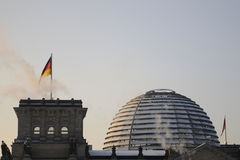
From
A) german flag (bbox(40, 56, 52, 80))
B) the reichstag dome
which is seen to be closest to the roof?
german flag (bbox(40, 56, 52, 80))

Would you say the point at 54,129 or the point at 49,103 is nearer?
the point at 54,129

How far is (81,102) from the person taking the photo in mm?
102562

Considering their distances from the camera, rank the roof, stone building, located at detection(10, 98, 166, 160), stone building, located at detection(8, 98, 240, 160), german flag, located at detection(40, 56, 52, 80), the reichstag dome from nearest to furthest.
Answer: stone building, located at detection(8, 98, 240, 160), stone building, located at detection(10, 98, 166, 160), the roof, german flag, located at detection(40, 56, 52, 80), the reichstag dome

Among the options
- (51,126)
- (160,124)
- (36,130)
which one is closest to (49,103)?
(51,126)

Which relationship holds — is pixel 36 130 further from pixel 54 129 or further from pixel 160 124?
pixel 160 124

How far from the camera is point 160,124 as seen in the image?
179125 mm

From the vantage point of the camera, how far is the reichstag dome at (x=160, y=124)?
172750 millimetres

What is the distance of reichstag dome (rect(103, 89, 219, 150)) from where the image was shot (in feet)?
567

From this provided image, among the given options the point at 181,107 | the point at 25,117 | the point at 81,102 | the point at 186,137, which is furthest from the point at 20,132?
the point at 181,107

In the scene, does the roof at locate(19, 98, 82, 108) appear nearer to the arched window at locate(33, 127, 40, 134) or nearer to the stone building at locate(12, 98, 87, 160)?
the stone building at locate(12, 98, 87, 160)

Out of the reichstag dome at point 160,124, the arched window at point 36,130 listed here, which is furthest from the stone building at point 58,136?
the reichstag dome at point 160,124

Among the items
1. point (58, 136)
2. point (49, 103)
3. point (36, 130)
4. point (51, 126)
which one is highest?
point (49, 103)

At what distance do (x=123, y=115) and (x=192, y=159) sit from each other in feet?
306

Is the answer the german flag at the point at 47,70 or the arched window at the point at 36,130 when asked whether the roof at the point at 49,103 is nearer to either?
the arched window at the point at 36,130
